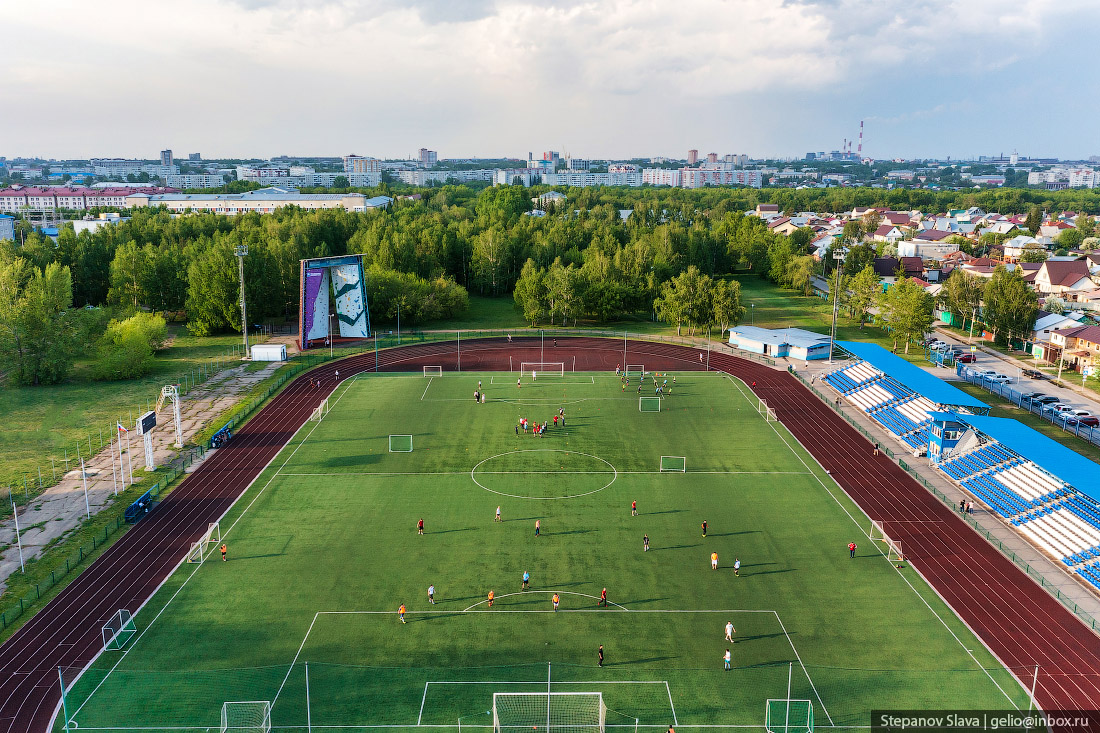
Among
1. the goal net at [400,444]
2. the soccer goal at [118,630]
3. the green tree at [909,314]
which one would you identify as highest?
the green tree at [909,314]

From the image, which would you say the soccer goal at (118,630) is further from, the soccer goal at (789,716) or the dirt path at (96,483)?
the soccer goal at (789,716)

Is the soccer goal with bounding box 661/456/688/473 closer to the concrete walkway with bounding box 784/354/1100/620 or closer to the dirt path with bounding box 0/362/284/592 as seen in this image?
the concrete walkway with bounding box 784/354/1100/620

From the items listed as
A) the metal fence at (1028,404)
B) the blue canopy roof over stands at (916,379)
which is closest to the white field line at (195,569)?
the blue canopy roof over stands at (916,379)

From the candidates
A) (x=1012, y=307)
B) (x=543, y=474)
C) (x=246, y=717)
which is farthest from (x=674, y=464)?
(x=1012, y=307)

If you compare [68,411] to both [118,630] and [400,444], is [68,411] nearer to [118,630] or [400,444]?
[400,444]

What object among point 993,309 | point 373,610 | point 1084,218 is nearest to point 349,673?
point 373,610

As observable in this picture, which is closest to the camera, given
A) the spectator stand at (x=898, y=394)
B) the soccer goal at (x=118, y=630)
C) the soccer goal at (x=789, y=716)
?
the soccer goal at (x=789, y=716)
